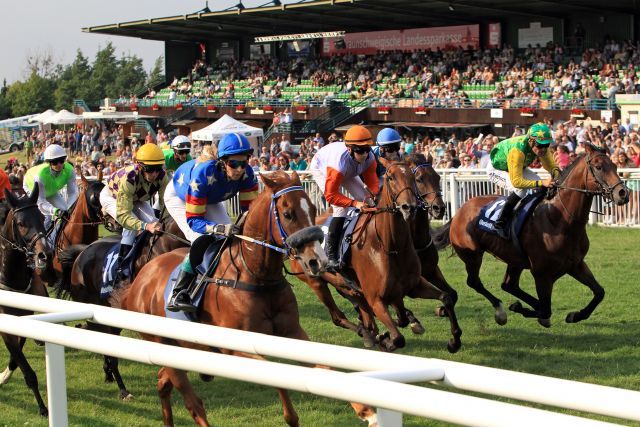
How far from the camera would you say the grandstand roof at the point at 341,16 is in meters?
30.5

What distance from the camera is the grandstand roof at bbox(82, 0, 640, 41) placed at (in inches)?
1199

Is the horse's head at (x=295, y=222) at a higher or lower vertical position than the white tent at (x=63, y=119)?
lower

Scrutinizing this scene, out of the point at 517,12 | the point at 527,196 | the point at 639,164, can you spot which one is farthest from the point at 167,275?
the point at 517,12

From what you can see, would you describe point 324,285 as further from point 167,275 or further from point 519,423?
point 519,423

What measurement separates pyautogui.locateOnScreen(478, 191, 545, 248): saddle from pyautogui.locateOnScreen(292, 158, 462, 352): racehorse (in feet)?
4.73

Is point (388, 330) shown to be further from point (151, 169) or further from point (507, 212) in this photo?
point (507, 212)

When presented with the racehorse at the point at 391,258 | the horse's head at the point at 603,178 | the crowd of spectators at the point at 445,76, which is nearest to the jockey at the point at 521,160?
the horse's head at the point at 603,178

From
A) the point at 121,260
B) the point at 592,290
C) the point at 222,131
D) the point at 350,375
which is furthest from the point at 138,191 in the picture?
the point at 222,131

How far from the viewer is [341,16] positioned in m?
36.7

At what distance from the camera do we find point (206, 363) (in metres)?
2.50

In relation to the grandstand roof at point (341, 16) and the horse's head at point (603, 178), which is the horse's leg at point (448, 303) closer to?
the horse's head at point (603, 178)

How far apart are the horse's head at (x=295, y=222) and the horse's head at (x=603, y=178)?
3.42m

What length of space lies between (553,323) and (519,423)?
21.8 feet

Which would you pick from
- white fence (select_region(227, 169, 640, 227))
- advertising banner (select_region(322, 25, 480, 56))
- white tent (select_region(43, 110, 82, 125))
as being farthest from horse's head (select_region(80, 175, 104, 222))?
white tent (select_region(43, 110, 82, 125))
